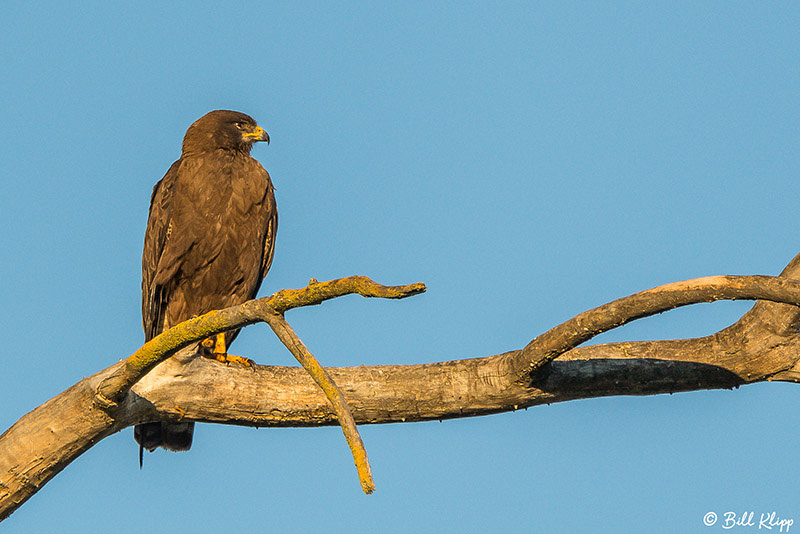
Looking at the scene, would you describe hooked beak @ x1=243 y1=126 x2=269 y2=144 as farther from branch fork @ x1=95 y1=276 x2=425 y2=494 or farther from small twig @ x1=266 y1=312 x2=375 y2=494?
small twig @ x1=266 y1=312 x2=375 y2=494

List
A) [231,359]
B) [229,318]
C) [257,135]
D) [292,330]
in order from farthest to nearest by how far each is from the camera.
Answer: [257,135] < [231,359] < [229,318] < [292,330]

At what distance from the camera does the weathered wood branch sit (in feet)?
14.0

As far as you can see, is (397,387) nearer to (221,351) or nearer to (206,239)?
(221,351)

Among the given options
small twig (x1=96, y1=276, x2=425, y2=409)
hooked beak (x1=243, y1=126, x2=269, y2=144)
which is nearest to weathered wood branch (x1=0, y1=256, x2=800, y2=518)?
small twig (x1=96, y1=276, x2=425, y2=409)

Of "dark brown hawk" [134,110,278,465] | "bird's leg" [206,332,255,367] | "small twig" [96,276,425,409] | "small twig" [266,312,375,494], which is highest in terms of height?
"dark brown hawk" [134,110,278,465]

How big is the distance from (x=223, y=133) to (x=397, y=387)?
11.7 feet

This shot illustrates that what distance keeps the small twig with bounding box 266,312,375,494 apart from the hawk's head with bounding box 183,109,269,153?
167 inches

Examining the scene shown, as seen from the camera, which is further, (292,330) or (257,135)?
(257,135)

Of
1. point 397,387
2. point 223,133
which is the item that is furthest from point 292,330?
point 223,133

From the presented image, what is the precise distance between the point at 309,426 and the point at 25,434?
1.40 m

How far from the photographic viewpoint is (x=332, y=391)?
3.05 m

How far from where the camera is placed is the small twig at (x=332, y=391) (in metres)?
2.73

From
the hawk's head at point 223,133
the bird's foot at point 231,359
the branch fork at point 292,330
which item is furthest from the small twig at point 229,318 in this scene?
the hawk's head at point 223,133

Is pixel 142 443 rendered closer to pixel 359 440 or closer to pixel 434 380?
pixel 434 380
